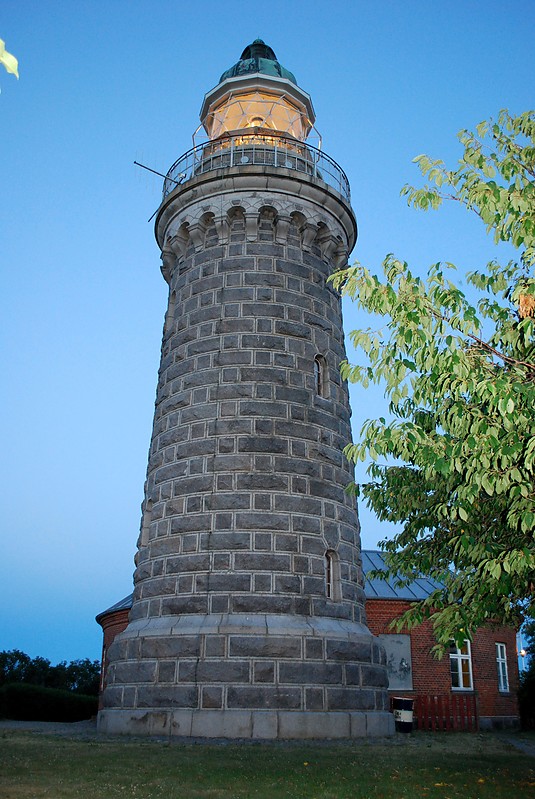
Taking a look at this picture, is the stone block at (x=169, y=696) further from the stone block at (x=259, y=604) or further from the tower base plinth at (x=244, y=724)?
the stone block at (x=259, y=604)

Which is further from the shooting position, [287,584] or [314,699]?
[287,584]

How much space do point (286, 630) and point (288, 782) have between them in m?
4.92

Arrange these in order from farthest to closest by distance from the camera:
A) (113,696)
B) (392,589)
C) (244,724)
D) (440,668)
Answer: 1. (392,589)
2. (440,668)
3. (113,696)
4. (244,724)

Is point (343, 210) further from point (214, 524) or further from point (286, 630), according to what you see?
point (286, 630)

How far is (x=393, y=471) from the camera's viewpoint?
9.63 m

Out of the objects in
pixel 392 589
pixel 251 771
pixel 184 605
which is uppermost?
pixel 392 589

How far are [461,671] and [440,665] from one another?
0.87 metres

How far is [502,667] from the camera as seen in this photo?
23000 millimetres

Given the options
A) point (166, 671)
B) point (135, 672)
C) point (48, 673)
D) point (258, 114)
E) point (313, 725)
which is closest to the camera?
point (313, 725)

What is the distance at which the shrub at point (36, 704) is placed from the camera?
80.5ft

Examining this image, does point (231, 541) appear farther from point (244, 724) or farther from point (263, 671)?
point (244, 724)

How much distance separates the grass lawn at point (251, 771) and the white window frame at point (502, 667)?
11310mm

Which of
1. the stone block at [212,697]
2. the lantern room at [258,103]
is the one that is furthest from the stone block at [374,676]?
the lantern room at [258,103]

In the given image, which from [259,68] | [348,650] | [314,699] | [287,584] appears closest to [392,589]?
[348,650]
